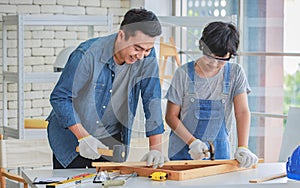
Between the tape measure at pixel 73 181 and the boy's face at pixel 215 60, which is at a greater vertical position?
the boy's face at pixel 215 60

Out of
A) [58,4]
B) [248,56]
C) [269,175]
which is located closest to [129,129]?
[269,175]

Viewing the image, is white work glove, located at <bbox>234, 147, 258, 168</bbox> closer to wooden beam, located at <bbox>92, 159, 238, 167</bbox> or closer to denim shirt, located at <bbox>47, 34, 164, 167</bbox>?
wooden beam, located at <bbox>92, 159, 238, 167</bbox>

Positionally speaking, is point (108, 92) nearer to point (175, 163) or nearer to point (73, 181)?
point (175, 163)

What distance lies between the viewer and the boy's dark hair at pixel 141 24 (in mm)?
2629

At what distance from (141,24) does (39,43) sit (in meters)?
2.31

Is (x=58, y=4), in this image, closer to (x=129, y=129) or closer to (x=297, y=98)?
(x=297, y=98)

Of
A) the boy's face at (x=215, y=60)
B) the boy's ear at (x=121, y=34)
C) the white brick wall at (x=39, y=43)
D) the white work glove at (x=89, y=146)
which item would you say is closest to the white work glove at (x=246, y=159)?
the boy's face at (x=215, y=60)

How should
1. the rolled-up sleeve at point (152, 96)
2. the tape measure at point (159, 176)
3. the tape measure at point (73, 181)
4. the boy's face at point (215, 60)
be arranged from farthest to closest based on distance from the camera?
the boy's face at point (215, 60) → the rolled-up sleeve at point (152, 96) → the tape measure at point (159, 176) → the tape measure at point (73, 181)

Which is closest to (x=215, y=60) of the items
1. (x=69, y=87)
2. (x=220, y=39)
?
(x=220, y=39)

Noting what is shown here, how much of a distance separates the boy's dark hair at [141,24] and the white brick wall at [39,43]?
7.09 feet

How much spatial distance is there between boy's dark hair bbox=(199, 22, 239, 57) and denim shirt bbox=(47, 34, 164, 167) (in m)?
0.26

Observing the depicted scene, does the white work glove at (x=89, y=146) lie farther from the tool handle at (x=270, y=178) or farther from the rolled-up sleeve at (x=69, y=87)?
the tool handle at (x=270, y=178)

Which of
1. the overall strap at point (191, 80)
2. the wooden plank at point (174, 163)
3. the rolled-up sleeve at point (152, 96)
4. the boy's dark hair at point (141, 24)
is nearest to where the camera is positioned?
the wooden plank at point (174, 163)

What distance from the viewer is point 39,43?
481cm
